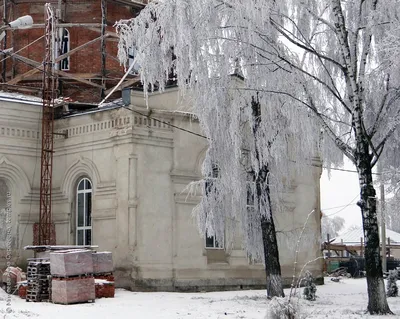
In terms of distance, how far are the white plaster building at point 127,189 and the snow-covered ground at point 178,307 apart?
6.62 ft

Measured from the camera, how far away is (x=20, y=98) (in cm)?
2728

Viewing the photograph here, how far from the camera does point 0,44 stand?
108ft

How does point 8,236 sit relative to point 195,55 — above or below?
below

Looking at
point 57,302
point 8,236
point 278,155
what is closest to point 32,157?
point 8,236

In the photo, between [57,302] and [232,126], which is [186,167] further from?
[57,302]

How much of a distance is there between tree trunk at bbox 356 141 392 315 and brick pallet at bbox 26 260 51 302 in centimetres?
865

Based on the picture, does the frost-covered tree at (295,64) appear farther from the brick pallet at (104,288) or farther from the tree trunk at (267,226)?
the brick pallet at (104,288)

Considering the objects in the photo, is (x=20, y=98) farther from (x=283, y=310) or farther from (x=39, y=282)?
(x=283, y=310)

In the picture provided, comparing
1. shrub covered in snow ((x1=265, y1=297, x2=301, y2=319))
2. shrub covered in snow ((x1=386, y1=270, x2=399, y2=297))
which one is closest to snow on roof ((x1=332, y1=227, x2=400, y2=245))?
shrub covered in snow ((x1=386, y1=270, x2=399, y2=297))

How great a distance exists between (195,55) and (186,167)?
8109 millimetres

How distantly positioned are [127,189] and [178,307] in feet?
21.3

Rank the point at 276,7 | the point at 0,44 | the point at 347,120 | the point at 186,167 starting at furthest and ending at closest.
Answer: the point at 0,44
the point at 186,167
the point at 347,120
the point at 276,7

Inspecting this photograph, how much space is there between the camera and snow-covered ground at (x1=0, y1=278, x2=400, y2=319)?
1584 cm

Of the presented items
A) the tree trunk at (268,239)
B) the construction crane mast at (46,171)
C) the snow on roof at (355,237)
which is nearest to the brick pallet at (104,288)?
the tree trunk at (268,239)
